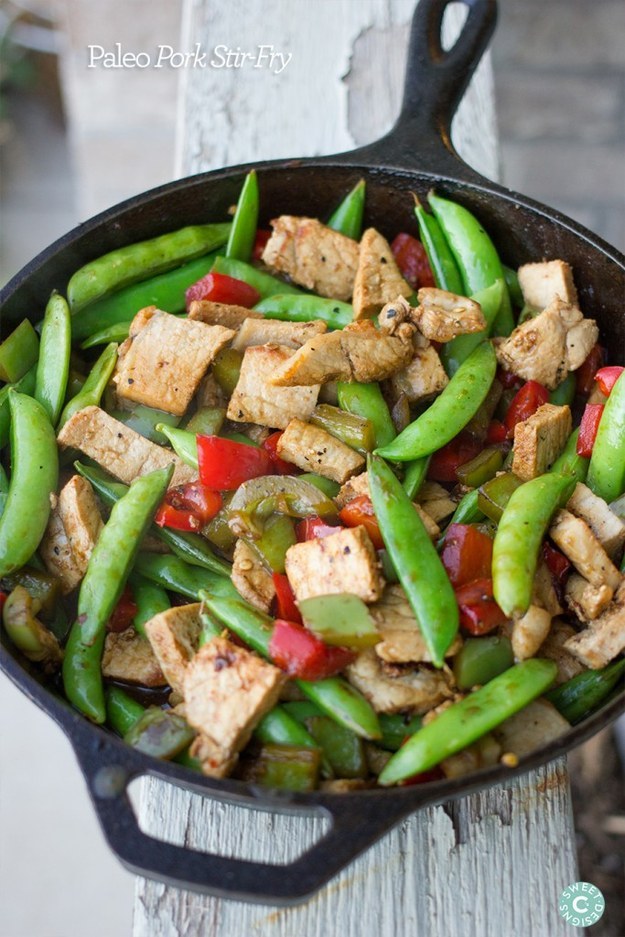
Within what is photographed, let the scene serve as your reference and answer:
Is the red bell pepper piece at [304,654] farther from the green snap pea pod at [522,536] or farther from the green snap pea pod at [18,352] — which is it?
the green snap pea pod at [18,352]

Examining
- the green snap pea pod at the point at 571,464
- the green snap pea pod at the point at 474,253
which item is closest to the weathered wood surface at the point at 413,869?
the green snap pea pod at the point at 571,464

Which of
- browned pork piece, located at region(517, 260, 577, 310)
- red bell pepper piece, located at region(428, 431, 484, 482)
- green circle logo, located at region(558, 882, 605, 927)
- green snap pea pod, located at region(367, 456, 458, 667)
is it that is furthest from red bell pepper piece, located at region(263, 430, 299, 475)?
green circle logo, located at region(558, 882, 605, 927)

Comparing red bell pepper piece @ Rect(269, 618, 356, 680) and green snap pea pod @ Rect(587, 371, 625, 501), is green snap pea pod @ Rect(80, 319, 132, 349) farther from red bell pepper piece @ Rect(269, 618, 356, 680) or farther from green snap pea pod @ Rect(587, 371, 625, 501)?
green snap pea pod @ Rect(587, 371, 625, 501)

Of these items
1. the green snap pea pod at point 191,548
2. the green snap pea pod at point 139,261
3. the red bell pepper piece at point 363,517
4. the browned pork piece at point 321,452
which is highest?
the green snap pea pod at point 139,261

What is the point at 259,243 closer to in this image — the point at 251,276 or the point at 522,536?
the point at 251,276

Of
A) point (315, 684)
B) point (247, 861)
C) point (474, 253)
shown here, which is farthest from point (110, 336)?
point (247, 861)

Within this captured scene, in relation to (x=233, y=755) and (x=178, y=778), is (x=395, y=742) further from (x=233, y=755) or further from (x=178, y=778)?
(x=178, y=778)
